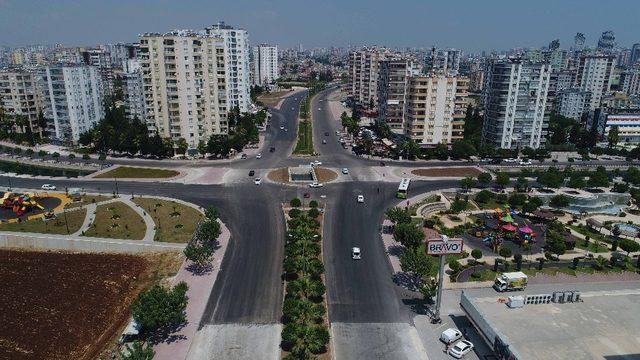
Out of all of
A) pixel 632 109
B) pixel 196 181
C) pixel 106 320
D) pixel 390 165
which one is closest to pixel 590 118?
pixel 632 109

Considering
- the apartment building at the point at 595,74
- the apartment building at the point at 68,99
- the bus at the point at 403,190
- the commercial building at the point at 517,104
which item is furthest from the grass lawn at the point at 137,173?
the apartment building at the point at 595,74

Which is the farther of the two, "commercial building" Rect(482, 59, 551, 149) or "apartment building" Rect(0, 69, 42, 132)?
"apartment building" Rect(0, 69, 42, 132)

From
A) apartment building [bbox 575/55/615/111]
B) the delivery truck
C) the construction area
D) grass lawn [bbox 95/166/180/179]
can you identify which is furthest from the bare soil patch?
apartment building [bbox 575/55/615/111]

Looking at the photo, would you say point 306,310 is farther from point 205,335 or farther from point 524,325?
point 524,325

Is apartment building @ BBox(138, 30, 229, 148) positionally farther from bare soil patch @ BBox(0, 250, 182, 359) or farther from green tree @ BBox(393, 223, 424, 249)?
green tree @ BBox(393, 223, 424, 249)

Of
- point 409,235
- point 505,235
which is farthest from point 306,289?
point 505,235
